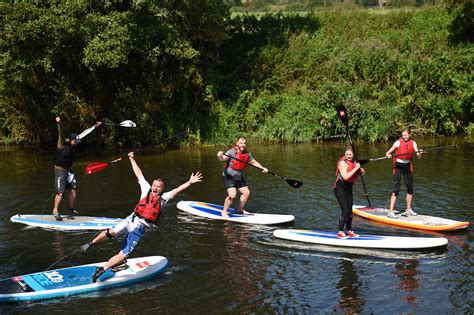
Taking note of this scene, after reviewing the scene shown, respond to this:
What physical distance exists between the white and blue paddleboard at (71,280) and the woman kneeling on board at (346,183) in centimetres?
343

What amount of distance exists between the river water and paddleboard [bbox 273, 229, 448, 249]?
145 mm

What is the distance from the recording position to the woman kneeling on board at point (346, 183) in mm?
11586

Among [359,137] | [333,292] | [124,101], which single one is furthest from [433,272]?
[124,101]

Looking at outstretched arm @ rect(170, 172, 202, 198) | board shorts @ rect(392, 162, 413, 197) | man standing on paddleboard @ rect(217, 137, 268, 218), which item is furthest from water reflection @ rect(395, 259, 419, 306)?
man standing on paddleboard @ rect(217, 137, 268, 218)

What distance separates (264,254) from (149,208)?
106 inches

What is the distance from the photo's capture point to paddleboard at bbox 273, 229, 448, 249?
1152 cm

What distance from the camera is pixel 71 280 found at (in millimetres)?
10094

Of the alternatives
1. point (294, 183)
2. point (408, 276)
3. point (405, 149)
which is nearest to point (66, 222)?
point (294, 183)

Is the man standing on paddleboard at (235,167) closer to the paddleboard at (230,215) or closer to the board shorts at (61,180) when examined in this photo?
the paddleboard at (230,215)

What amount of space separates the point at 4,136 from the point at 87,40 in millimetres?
9179

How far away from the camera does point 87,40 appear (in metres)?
23.9

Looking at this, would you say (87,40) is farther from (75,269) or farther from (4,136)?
(75,269)

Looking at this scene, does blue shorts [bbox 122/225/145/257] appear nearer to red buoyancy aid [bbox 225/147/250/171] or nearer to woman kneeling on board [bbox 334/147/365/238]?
woman kneeling on board [bbox 334/147/365/238]

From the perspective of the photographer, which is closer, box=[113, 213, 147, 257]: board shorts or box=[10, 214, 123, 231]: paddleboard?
box=[113, 213, 147, 257]: board shorts
